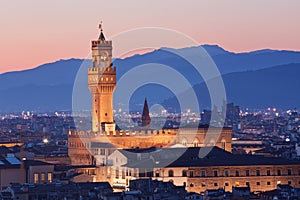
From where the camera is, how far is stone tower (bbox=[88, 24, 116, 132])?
84.4m

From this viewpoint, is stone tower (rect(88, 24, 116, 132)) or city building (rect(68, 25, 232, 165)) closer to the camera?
city building (rect(68, 25, 232, 165))

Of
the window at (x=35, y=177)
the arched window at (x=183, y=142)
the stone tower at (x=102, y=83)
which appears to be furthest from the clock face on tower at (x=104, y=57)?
the window at (x=35, y=177)

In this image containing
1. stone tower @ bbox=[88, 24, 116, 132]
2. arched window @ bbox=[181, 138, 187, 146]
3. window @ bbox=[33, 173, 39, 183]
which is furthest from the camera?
stone tower @ bbox=[88, 24, 116, 132]

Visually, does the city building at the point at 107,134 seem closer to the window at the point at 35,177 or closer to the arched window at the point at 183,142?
the arched window at the point at 183,142

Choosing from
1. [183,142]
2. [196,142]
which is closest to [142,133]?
[183,142]

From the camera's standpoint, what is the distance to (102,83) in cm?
8638

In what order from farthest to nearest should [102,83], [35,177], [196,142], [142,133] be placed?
[102,83]
[142,133]
[196,142]
[35,177]

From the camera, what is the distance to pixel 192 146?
79.9 metres

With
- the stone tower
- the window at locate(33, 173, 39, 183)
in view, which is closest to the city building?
the stone tower

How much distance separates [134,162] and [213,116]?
258 ft

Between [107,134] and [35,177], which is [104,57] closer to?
[107,134]

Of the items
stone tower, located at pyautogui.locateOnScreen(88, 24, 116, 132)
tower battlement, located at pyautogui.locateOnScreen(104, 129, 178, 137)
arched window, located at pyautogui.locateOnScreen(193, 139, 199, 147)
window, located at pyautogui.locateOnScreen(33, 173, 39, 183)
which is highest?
stone tower, located at pyautogui.locateOnScreen(88, 24, 116, 132)

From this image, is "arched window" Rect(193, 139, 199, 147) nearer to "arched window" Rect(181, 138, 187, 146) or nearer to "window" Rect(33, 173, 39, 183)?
"arched window" Rect(181, 138, 187, 146)

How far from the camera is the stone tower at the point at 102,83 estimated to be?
8444cm
